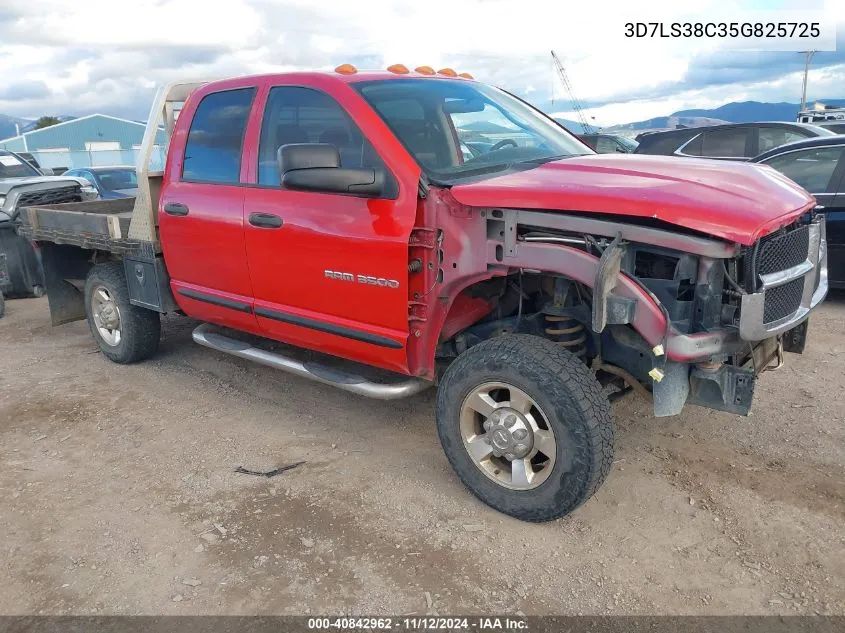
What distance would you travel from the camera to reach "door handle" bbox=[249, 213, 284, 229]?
389 centimetres

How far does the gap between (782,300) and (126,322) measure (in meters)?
4.59

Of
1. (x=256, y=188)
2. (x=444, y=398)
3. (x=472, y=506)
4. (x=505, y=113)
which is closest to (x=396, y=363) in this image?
(x=444, y=398)

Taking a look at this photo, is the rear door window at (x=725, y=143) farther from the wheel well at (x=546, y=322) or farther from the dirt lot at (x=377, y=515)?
the wheel well at (x=546, y=322)

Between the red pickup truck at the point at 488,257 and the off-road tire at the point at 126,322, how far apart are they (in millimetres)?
985

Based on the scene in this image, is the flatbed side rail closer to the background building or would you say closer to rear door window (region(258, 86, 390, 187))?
rear door window (region(258, 86, 390, 187))

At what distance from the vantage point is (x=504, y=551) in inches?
119

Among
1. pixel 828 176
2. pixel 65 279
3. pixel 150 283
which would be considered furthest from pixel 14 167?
pixel 828 176

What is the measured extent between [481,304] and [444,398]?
58 centimetres

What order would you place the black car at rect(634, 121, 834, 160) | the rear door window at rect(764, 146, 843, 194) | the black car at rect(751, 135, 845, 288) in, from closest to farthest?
the black car at rect(751, 135, 845, 288), the rear door window at rect(764, 146, 843, 194), the black car at rect(634, 121, 834, 160)

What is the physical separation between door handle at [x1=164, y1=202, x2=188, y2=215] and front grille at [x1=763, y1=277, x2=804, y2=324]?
136 inches

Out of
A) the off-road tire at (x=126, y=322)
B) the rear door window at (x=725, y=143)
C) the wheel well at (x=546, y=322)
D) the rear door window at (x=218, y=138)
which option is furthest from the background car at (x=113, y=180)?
the wheel well at (x=546, y=322)

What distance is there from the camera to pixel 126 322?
17.9ft

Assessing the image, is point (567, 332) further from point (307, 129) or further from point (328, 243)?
point (307, 129)

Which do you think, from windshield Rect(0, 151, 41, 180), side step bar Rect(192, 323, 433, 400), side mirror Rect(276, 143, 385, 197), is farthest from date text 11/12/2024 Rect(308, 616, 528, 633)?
windshield Rect(0, 151, 41, 180)
